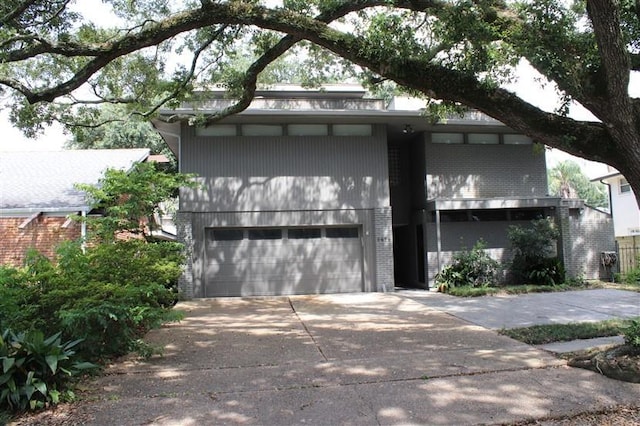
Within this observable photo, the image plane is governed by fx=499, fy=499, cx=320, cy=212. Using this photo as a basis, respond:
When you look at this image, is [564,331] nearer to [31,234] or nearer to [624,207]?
[31,234]

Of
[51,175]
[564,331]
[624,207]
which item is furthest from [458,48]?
[624,207]

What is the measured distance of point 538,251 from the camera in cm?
1631

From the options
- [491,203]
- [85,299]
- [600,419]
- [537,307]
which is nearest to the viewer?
[600,419]

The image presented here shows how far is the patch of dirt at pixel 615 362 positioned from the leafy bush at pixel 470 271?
9.82 m

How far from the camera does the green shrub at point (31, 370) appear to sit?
5.12 m

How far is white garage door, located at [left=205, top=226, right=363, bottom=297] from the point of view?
1607 centimetres

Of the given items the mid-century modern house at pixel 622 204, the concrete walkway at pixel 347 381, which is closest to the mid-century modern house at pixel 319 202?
the concrete walkway at pixel 347 381

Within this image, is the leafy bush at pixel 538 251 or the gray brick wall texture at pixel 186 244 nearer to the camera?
the gray brick wall texture at pixel 186 244

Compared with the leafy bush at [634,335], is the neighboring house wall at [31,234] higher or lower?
higher

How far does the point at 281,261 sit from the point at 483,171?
801 cm

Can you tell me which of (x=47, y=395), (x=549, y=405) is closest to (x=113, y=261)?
(x=47, y=395)

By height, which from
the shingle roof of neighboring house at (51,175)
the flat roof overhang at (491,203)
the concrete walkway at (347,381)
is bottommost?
the concrete walkway at (347,381)

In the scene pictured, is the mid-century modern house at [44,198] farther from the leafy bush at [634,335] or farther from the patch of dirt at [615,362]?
the leafy bush at [634,335]

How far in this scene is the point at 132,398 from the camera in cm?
559
